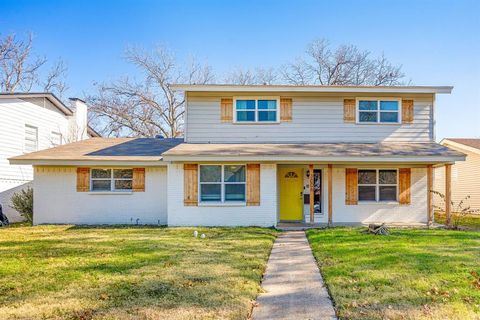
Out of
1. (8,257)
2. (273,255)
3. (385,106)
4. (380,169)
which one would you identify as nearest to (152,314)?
(273,255)

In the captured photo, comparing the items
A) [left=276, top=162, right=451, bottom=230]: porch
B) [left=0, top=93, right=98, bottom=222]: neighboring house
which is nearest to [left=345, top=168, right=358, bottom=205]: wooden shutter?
[left=276, top=162, right=451, bottom=230]: porch

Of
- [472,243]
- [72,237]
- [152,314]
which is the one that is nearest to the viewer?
[152,314]

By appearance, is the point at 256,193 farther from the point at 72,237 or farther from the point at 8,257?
the point at 8,257

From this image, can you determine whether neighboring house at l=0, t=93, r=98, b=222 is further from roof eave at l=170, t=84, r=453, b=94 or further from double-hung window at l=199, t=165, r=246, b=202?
double-hung window at l=199, t=165, r=246, b=202

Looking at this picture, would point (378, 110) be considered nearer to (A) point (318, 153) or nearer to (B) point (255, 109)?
(A) point (318, 153)

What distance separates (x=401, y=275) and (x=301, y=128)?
30.0 ft

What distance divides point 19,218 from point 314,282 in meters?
14.8

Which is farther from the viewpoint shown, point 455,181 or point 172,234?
point 455,181

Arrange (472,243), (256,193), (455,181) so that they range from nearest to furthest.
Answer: (472,243)
(256,193)
(455,181)

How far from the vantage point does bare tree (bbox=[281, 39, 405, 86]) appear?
33.5m

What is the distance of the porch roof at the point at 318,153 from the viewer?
500 inches

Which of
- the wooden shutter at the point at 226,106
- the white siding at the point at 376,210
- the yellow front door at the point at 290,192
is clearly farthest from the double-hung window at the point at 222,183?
the white siding at the point at 376,210

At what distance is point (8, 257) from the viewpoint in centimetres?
798

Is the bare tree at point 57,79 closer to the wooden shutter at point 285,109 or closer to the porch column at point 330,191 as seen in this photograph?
the wooden shutter at point 285,109
